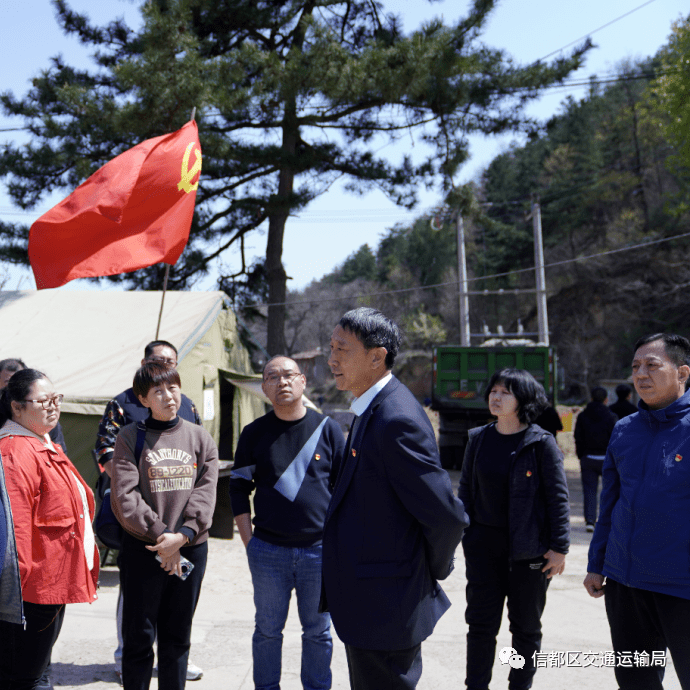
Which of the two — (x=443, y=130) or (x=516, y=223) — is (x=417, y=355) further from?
(x=443, y=130)

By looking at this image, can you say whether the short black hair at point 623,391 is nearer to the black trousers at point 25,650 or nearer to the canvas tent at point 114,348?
the canvas tent at point 114,348

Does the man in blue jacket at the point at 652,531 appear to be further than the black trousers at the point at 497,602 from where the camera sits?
No

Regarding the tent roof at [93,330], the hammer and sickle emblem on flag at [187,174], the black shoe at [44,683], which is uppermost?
the hammer and sickle emblem on flag at [187,174]

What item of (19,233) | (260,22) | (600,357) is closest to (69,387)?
(19,233)

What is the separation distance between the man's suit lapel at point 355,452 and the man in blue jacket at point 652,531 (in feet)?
4.01

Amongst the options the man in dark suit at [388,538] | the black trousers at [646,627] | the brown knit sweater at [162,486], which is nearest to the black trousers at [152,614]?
the brown knit sweater at [162,486]

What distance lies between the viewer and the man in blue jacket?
8.90 ft

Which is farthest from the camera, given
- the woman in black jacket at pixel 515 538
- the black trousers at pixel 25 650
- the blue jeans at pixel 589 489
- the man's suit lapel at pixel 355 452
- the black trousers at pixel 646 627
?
the blue jeans at pixel 589 489

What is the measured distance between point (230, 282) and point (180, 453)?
486 inches

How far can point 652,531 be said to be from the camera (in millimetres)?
2793

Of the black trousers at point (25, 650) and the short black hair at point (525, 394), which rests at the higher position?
the short black hair at point (525, 394)

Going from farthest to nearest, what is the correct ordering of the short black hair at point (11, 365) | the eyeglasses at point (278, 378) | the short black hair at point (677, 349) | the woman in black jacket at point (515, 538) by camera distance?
the short black hair at point (11, 365), the eyeglasses at point (278, 378), the woman in black jacket at point (515, 538), the short black hair at point (677, 349)

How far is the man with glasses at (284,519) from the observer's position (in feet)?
11.1

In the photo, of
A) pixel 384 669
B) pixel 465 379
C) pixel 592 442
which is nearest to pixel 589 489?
pixel 592 442
